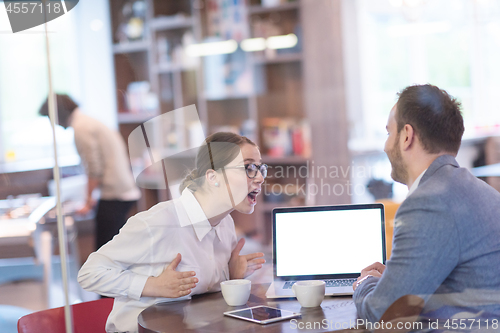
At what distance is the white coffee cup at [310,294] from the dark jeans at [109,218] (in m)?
0.63

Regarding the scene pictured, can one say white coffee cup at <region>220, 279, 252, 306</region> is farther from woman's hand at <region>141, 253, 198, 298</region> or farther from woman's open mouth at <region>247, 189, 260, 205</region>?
woman's open mouth at <region>247, 189, 260, 205</region>

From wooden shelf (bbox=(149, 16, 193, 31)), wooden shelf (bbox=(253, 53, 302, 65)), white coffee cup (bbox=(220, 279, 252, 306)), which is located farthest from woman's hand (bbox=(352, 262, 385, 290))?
wooden shelf (bbox=(149, 16, 193, 31))

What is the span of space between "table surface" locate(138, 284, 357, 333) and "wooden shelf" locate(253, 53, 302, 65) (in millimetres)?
2311

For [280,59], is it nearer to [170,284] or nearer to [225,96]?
[225,96]

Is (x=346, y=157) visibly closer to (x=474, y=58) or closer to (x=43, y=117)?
(x=474, y=58)

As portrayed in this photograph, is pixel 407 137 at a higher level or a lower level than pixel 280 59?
lower

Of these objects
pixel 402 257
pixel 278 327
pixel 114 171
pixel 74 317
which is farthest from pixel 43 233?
pixel 402 257

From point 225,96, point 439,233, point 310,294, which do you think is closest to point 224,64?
point 225,96

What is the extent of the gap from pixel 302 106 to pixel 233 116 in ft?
1.70

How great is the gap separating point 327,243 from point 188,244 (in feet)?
1.26

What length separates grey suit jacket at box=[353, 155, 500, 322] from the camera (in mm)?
1028

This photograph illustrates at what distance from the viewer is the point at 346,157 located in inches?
85.3

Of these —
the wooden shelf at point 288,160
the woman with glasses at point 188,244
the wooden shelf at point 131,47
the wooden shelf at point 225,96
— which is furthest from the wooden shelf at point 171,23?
the woman with glasses at point 188,244

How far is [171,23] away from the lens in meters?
3.66
